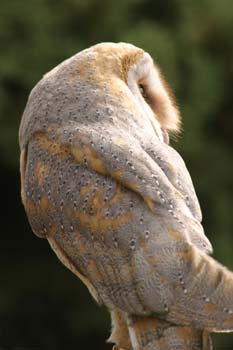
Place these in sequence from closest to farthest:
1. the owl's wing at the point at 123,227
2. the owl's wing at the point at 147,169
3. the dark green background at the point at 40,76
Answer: the owl's wing at the point at 123,227 → the owl's wing at the point at 147,169 → the dark green background at the point at 40,76

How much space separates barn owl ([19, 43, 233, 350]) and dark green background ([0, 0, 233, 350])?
465 centimetres

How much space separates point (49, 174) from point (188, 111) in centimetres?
547

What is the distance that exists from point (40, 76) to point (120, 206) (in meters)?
5.19

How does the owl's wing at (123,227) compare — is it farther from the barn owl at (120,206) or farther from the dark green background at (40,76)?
the dark green background at (40,76)

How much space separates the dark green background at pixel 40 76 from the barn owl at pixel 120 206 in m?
4.65

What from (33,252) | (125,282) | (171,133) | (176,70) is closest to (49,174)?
(125,282)

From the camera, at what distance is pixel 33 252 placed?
9.84 m

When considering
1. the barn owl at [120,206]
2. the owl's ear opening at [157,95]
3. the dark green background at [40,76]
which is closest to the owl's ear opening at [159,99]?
the owl's ear opening at [157,95]

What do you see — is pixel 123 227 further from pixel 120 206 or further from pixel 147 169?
pixel 147 169

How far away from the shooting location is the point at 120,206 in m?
3.82

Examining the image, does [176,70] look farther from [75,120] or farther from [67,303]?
[75,120]

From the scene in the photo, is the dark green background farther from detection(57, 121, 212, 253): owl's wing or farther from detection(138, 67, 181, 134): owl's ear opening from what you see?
detection(57, 121, 212, 253): owl's wing

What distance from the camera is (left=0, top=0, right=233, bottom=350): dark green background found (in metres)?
9.13

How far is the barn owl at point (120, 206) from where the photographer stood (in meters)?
3.67
